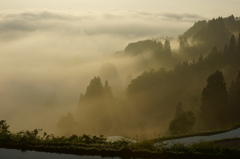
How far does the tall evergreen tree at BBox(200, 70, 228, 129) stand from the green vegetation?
5621cm

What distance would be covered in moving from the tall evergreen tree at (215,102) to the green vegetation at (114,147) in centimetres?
5621

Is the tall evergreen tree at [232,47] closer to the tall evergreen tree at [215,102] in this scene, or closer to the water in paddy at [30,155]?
the tall evergreen tree at [215,102]

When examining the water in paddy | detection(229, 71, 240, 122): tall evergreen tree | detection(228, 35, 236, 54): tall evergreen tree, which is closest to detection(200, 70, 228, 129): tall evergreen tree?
detection(229, 71, 240, 122): tall evergreen tree

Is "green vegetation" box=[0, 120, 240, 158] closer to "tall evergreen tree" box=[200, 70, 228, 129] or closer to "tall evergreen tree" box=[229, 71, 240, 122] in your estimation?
"tall evergreen tree" box=[200, 70, 228, 129]

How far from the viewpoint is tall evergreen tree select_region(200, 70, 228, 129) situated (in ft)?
276

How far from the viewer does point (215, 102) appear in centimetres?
8469

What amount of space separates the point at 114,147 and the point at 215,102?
2395 inches

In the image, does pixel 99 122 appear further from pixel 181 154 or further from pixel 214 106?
pixel 181 154

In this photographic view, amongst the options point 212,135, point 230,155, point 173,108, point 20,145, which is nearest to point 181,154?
point 230,155

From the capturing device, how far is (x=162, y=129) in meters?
105

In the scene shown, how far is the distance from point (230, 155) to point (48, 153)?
1810cm

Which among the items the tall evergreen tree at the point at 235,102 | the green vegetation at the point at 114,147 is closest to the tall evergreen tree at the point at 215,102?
the tall evergreen tree at the point at 235,102

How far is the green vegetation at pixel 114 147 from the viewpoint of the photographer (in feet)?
93.1

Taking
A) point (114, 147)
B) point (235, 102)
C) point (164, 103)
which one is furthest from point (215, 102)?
point (114, 147)
